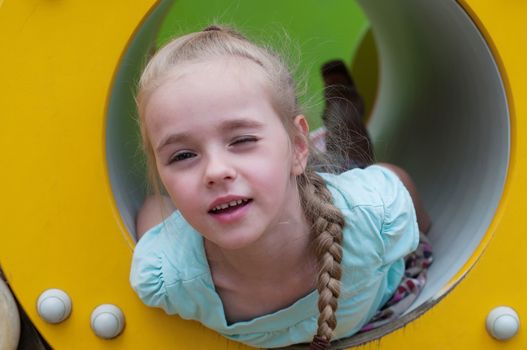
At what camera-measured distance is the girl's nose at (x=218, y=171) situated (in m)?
0.96

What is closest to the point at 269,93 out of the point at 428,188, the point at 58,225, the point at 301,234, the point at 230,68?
the point at 230,68

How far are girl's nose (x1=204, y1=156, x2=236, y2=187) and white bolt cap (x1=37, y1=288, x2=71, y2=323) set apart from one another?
1.24 feet

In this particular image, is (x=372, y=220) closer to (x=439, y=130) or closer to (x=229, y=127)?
(x=229, y=127)

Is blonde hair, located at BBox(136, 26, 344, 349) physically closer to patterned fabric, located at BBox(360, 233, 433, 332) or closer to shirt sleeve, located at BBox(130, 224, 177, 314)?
shirt sleeve, located at BBox(130, 224, 177, 314)

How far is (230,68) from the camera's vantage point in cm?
105

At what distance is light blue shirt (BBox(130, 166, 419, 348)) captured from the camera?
3.86 ft

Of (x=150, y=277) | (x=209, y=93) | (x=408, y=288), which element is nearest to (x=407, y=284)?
(x=408, y=288)

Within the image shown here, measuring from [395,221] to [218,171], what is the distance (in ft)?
1.17

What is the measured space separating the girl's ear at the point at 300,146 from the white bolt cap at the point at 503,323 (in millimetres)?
376

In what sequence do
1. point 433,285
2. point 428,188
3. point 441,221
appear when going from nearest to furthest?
point 433,285 < point 441,221 < point 428,188

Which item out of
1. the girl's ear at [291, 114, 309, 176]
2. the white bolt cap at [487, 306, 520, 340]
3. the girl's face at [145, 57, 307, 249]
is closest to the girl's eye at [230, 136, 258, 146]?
the girl's face at [145, 57, 307, 249]

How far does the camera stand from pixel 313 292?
47.1 inches

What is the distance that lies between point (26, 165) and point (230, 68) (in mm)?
380

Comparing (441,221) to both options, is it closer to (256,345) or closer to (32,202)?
(256,345)
